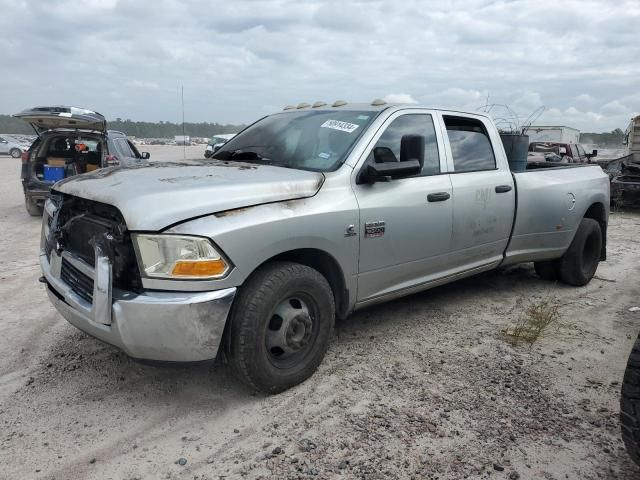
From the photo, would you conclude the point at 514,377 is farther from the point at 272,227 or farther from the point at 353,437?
the point at 272,227

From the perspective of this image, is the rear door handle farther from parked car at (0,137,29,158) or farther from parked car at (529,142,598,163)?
parked car at (0,137,29,158)

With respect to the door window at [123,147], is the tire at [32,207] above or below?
below

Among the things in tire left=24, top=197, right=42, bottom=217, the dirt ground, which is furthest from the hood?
tire left=24, top=197, right=42, bottom=217

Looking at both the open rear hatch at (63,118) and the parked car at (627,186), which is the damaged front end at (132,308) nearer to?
the open rear hatch at (63,118)

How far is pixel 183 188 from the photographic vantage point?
2.86 metres

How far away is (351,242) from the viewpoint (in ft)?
11.2

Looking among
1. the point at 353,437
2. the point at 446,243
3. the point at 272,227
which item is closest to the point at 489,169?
the point at 446,243

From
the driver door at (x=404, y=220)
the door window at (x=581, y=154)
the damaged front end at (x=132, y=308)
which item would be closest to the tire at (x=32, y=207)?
the damaged front end at (x=132, y=308)

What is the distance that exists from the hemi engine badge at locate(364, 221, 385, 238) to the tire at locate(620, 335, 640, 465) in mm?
1676

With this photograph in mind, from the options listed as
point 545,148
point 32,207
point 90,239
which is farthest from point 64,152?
point 545,148

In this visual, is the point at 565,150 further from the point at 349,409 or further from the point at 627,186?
the point at 349,409

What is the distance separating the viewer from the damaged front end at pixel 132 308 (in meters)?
2.64

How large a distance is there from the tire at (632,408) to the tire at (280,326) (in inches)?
65.0

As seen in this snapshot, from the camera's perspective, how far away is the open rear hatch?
26.9ft
